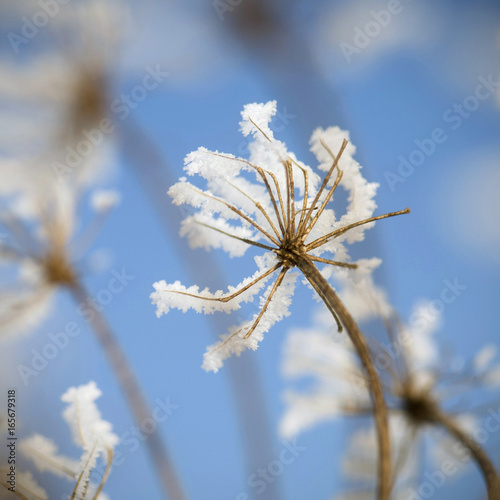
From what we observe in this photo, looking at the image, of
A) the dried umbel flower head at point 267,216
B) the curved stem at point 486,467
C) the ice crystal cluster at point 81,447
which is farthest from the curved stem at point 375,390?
the ice crystal cluster at point 81,447

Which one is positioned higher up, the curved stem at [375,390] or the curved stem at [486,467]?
the curved stem at [486,467]

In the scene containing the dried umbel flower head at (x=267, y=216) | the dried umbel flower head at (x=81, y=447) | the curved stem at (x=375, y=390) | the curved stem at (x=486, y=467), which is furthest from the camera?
the dried umbel flower head at (x=81, y=447)

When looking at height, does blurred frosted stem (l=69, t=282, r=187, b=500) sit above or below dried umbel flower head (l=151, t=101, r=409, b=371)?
below

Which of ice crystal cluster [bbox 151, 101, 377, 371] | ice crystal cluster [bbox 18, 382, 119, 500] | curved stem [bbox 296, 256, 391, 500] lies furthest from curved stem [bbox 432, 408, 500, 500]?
ice crystal cluster [bbox 18, 382, 119, 500]

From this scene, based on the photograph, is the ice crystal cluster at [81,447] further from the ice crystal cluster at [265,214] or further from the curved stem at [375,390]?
the curved stem at [375,390]

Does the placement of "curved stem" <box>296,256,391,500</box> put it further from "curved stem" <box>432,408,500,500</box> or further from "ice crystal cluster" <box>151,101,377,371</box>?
"curved stem" <box>432,408,500,500</box>

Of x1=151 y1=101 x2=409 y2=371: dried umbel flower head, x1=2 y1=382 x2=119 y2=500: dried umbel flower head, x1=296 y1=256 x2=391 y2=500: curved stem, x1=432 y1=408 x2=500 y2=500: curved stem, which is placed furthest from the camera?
x1=2 y1=382 x2=119 y2=500: dried umbel flower head

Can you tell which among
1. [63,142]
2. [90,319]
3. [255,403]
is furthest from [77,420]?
[63,142]
